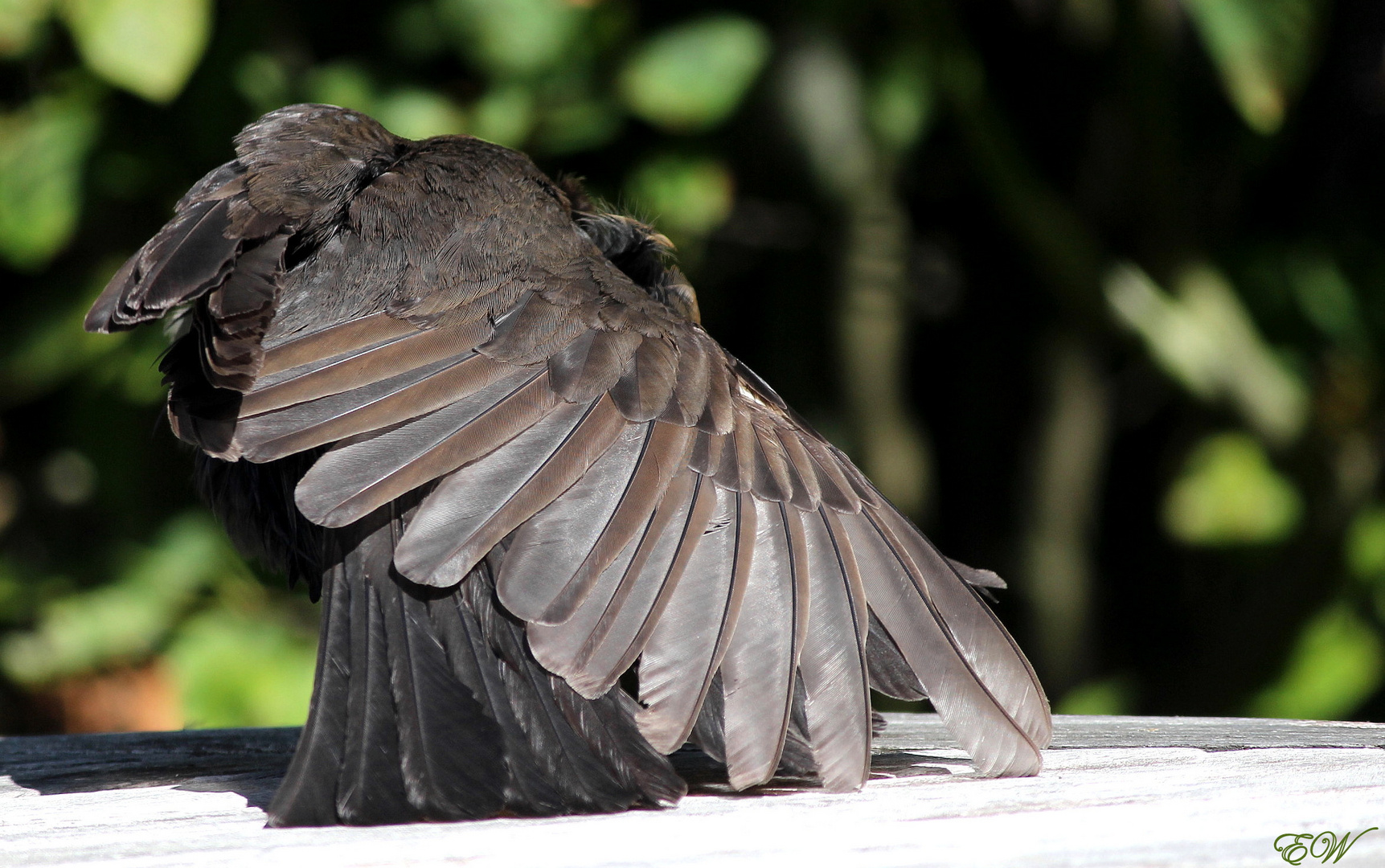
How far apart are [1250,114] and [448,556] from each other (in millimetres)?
2358

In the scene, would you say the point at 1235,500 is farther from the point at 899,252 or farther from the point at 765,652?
the point at 765,652

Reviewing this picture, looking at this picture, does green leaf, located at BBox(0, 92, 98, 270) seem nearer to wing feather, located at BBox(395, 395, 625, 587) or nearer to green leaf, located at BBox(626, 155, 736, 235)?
green leaf, located at BBox(626, 155, 736, 235)

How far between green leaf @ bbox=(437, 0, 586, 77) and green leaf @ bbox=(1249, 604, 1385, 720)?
7.95 feet

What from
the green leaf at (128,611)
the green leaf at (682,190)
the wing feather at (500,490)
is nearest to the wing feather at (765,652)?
the wing feather at (500,490)

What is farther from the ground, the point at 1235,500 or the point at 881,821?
the point at 881,821

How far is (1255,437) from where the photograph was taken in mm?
3807

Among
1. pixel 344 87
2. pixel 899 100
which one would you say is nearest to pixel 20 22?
pixel 344 87

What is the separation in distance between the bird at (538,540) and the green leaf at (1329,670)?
2.35 m

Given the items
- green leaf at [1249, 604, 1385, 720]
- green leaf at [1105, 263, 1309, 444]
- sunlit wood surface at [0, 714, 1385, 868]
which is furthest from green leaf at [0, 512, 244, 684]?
green leaf at [1249, 604, 1385, 720]

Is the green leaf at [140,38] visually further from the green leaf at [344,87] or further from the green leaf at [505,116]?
the green leaf at [505,116]

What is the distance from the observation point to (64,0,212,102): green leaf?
2750 mm

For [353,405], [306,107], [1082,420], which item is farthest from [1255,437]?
[353,405]

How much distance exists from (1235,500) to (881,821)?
2824 mm
